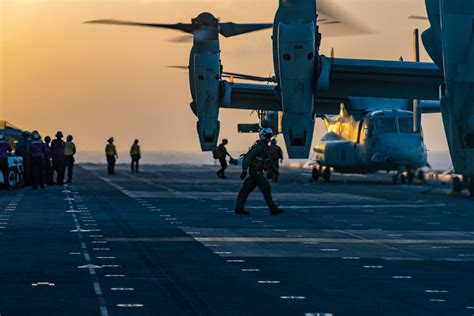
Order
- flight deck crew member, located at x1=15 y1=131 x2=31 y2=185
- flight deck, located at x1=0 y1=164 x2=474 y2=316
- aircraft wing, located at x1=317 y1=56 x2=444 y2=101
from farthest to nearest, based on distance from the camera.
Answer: flight deck crew member, located at x1=15 y1=131 x2=31 y2=185
aircraft wing, located at x1=317 y1=56 x2=444 y2=101
flight deck, located at x1=0 y1=164 x2=474 y2=316

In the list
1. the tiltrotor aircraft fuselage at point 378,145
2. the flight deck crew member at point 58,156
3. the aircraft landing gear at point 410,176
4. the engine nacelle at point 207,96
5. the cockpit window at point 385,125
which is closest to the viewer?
the engine nacelle at point 207,96

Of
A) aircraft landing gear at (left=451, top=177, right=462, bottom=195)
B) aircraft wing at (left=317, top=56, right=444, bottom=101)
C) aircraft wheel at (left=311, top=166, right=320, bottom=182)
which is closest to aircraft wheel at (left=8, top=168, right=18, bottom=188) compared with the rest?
aircraft wing at (left=317, top=56, right=444, bottom=101)

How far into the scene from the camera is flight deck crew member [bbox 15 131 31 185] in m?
44.9

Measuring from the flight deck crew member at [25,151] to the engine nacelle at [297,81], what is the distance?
13.3 m

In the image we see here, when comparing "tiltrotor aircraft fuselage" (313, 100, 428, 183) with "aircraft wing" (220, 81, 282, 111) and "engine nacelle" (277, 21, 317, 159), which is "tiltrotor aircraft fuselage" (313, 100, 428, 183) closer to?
"aircraft wing" (220, 81, 282, 111)

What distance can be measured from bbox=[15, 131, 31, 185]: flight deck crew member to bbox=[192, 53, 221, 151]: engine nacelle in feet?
22.4

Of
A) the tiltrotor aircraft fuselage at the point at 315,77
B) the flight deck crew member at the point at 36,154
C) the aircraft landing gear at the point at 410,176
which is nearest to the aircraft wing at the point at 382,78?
the tiltrotor aircraft fuselage at the point at 315,77

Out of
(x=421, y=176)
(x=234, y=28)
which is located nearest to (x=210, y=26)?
(x=234, y=28)

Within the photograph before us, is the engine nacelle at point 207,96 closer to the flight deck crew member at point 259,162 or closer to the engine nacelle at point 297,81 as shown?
the engine nacelle at point 297,81

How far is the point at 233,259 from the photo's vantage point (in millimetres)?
17062

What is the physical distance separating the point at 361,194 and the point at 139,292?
92.9ft

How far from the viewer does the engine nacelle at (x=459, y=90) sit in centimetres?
2183

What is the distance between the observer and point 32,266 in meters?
15.7

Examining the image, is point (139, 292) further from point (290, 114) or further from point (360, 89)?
point (360, 89)
